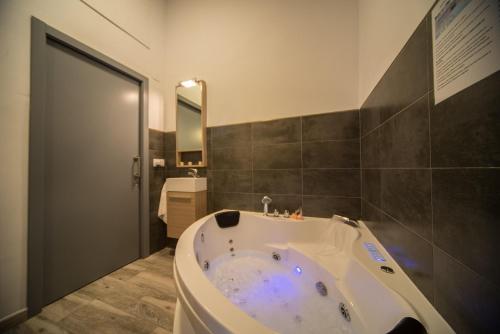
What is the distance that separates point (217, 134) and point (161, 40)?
1.39 m

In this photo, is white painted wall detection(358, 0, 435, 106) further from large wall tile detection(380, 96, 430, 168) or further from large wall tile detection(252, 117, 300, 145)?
large wall tile detection(252, 117, 300, 145)

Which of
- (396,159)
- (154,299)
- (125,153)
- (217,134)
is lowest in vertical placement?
(154,299)

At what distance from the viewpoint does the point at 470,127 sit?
39 centimetres

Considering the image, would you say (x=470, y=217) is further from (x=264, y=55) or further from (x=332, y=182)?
(x=264, y=55)

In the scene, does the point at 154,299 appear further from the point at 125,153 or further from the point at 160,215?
the point at 125,153

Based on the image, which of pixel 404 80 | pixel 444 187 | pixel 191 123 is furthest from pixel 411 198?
pixel 191 123

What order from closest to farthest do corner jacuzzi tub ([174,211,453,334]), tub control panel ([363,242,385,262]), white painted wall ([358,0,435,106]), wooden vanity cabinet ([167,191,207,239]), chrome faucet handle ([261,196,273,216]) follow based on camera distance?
corner jacuzzi tub ([174,211,453,334]), white painted wall ([358,0,435,106]), tub control panel ([363,242,385,262]), chrome faucet handle ([261,196,273,216]), wooden vanity cabinet ([167,191,207,239])

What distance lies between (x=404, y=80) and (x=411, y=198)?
1.60 ft

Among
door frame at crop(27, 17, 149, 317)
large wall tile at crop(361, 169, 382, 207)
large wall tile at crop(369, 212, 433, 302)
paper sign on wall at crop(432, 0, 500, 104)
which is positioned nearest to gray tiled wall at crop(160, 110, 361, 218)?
large wall tile at crop(361, 169, 382, 207)

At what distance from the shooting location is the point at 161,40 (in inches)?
79.0

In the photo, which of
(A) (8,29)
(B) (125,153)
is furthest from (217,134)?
(A) (8,29)

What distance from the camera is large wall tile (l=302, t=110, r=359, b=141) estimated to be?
1.43 meters

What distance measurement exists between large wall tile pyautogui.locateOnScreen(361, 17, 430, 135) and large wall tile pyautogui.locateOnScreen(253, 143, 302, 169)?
662 millimetres

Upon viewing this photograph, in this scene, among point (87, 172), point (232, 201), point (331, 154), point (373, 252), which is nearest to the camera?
point (373, 252)
